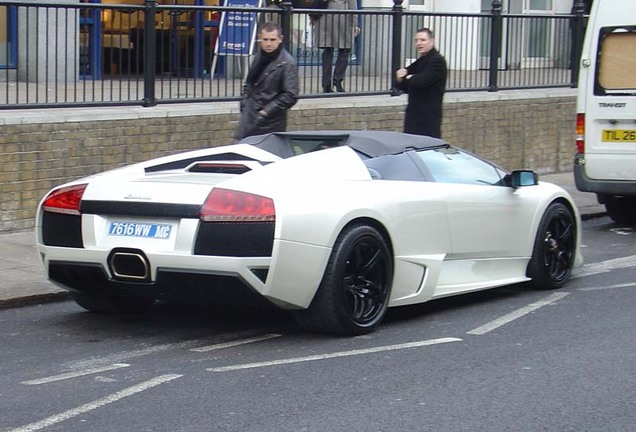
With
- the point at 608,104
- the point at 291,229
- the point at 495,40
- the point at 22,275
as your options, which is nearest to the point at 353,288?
the point at 291,229

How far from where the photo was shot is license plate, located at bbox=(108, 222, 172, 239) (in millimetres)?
7090

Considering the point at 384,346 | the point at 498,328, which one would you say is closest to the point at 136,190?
the point at 384,346

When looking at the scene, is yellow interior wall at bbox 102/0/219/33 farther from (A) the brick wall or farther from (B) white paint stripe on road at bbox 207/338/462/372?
(B) white paint stripe on road at bbox 207/338/462/372

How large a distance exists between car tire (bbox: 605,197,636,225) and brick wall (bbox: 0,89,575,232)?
2.79 meters

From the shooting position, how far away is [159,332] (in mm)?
7652

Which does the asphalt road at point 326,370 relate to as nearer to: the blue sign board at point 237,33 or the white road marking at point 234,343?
the white road marking at point 234,343

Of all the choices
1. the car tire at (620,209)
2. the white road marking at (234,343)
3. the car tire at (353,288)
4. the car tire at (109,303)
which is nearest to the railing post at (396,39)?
the car tire at (620,209)

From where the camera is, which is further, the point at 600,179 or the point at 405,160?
the point at 600,179

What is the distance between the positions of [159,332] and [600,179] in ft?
21.1

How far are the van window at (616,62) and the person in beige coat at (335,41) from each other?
298 cm

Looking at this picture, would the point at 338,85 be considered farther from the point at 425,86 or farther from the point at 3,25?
the point at 3,25

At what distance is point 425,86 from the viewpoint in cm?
1175

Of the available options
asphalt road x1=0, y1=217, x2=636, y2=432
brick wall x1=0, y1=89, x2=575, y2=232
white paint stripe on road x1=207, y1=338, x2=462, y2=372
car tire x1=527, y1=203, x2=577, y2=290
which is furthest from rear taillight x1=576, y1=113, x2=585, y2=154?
white paint stripe on road x1=207, y1=338, x2=462, y2=372

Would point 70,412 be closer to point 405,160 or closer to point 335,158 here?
point 335,158
